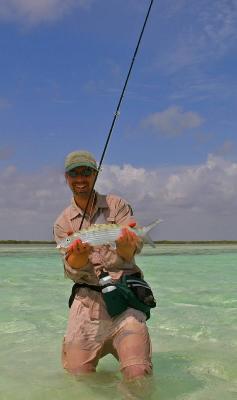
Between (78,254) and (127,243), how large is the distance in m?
0.39

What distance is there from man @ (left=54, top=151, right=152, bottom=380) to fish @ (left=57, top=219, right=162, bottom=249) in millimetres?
42

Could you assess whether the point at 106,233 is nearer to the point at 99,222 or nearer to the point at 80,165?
the point at 99,222

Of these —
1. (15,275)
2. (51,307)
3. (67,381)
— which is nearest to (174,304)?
(51,307)

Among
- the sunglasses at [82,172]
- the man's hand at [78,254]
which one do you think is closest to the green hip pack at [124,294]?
the man's hand at [78,254]

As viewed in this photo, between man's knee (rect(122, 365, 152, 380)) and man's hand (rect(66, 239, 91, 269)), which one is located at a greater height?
man's hand (rect(66, 239, 91, 269))

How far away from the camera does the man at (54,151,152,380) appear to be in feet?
13.5

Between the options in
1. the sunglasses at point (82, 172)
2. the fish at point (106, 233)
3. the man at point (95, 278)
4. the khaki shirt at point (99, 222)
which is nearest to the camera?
the fish at point (106, 233)

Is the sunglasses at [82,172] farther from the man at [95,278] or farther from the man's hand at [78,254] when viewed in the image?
the man's hand at [78,254]

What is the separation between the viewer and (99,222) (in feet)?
14.9

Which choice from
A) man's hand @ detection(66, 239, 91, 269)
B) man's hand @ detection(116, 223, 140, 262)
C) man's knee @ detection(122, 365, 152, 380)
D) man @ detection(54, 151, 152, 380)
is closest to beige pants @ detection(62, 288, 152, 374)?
man @ detection(54, 151, 152, 380)

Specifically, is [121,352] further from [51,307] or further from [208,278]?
[208,278]

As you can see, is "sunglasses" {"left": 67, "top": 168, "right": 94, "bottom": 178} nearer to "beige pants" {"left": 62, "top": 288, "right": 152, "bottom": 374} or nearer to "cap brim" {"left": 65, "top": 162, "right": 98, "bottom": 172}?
"cap brim" {"left": 65, "top": 162, "right": 98, "bottom": 172}

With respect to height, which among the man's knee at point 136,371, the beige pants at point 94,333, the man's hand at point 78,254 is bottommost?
the man's knee at point 136,371

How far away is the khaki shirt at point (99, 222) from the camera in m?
4.37
